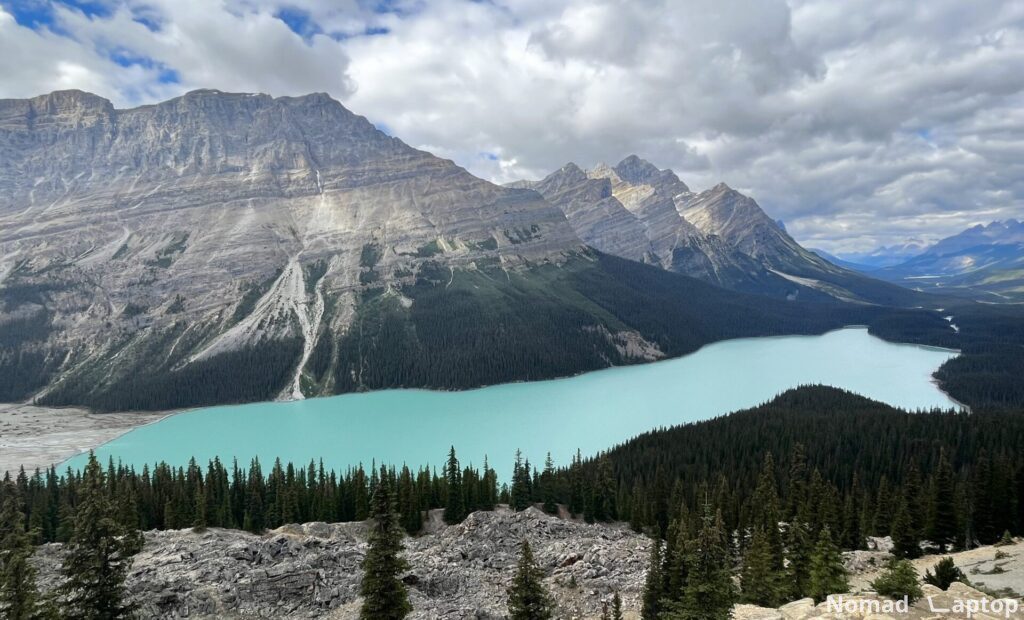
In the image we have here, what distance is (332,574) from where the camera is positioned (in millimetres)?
35250

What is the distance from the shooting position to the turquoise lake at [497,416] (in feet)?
325

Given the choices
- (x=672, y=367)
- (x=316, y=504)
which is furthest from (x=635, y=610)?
(x=672, y=367)

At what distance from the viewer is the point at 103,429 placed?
12544 centimetres

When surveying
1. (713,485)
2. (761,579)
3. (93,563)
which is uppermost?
Answer: (93,563)

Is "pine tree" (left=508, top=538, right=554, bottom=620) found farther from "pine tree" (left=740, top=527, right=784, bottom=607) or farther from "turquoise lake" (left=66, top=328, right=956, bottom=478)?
"turquoise lake" (left=66, top=328, right=956, bottom=478)

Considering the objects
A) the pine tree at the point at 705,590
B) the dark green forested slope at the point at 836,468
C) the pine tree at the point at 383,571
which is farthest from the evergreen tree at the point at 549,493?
the pine tree at the point at 383,571

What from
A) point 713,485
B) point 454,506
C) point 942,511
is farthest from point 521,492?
point 942,511

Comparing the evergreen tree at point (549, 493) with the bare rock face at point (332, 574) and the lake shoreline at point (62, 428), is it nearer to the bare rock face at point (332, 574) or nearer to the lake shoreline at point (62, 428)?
the bare rock face at point (332, 574)

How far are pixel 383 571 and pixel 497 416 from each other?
325 feet

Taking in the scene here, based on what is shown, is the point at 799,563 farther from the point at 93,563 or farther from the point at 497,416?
the point at 497,416

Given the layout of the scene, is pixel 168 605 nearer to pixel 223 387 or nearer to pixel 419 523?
pixel 419 523

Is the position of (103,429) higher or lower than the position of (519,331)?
lower

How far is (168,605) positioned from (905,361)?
222676 mm

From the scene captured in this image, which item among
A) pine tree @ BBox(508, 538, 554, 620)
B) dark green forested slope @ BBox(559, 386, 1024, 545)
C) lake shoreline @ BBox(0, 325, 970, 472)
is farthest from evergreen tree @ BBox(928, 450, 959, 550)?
lake shoreline @ BBox(0, 325, 970, 472)
